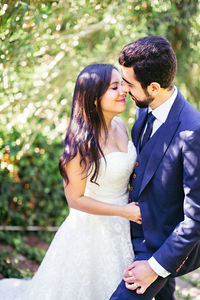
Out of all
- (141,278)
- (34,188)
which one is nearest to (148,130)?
(141,278)

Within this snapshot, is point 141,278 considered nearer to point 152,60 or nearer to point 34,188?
point 152,60

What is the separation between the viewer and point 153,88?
2084 millimetres

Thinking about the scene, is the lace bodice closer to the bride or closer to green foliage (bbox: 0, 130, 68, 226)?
the bride

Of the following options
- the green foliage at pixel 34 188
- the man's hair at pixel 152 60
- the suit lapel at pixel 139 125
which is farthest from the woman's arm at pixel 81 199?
the green foliage at pixel 34 188

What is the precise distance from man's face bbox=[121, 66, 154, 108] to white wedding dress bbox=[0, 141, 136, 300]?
1.47ft

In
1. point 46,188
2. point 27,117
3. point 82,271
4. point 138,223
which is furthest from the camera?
point 46,188

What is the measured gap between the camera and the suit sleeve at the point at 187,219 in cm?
188

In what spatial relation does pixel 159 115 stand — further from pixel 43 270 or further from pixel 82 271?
pixel 43 270

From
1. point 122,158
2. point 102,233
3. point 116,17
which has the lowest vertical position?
point 102,233

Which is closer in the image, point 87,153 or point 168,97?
point 168,97

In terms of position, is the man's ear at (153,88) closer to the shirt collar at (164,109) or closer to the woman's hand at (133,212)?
the shirt collar at (164,109)

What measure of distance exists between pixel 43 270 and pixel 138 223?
774mm

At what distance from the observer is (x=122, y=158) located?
2430 mm

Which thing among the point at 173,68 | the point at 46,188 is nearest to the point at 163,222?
the point at 173,68
